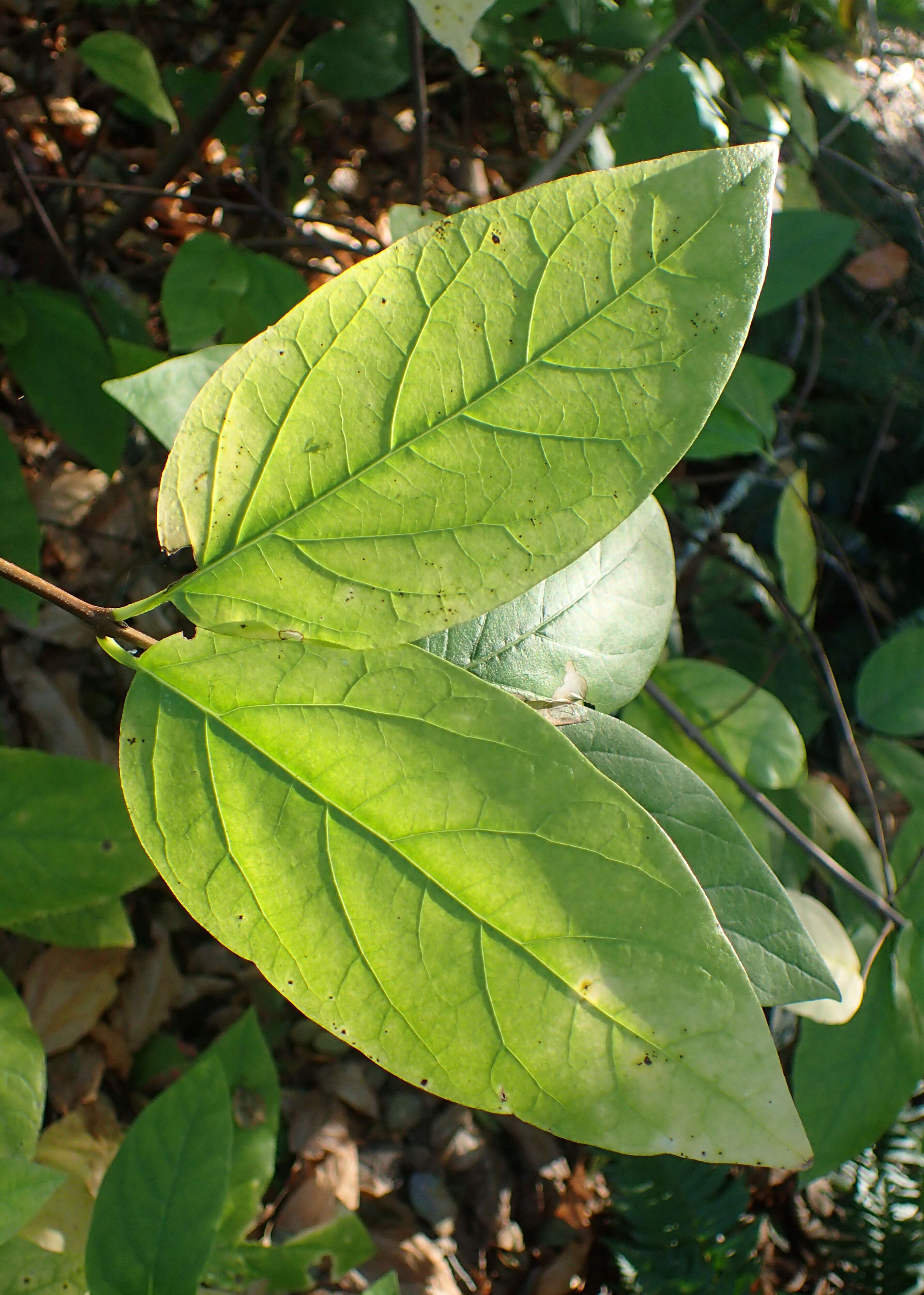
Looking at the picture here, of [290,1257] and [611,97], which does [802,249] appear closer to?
[611,97]

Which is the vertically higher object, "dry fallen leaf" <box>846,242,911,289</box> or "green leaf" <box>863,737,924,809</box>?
"dry fallen leaf" <box>846,242,911,289</box>

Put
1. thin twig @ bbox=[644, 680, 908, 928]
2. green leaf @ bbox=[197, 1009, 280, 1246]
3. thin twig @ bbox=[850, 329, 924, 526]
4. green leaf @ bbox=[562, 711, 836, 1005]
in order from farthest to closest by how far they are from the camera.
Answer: thin twig @ bbox=[850, 329, 924, 526], green leaf @ bbox=[197, 1009, 280, 1246], thin twig @ bbox=[644, 680, 908, 928], green leaf @ bbox=[562, 711, 836, 1005]

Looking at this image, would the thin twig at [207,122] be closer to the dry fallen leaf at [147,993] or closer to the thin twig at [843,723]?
the thin twig at [843,723]

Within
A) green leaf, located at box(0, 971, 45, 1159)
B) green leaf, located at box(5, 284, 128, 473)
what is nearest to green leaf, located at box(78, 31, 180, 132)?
green leaf, located at box(5, 284, 128, 473)

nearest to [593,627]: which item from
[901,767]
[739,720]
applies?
[739,720]

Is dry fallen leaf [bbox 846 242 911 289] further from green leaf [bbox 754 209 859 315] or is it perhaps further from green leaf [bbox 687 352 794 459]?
Answer: green leaf [bbox 687 352 794 459]

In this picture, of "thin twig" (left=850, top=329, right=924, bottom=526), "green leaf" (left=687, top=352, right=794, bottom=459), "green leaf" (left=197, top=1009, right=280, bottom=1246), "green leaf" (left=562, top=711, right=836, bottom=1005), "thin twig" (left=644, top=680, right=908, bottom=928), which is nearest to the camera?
"green leaf" (left=562, top=711, right=836, bottom=1005)

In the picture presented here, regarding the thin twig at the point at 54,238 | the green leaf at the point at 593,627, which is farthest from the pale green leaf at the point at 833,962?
the thin twig at the point at 54,238
